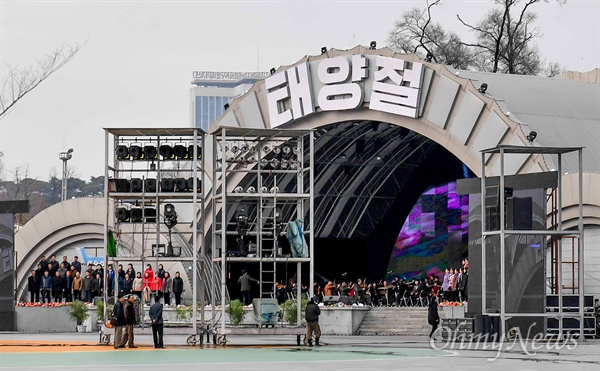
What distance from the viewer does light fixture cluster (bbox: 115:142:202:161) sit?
40688mm

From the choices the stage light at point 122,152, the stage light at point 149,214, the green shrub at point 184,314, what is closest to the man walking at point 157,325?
the stage light at point 149,214

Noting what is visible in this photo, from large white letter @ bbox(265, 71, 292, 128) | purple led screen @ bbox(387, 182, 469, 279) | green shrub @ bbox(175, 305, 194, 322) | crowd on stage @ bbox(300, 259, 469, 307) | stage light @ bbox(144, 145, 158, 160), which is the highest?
large white letter @ bbox(265, 71, 292, 128)

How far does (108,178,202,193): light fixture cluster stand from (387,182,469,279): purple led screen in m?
30.1

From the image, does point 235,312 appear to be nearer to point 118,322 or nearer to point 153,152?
point 118,322

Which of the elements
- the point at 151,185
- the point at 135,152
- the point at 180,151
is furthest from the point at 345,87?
the point at 151,185

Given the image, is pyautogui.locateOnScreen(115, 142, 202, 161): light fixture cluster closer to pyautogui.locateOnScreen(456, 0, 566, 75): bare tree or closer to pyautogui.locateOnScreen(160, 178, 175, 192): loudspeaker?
pyautogui.locateOnScreen(160, 178, 175, 192): loudspeaker

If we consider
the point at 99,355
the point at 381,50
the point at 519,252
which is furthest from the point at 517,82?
the point at 99,355

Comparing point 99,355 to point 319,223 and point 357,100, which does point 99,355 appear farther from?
point 319,223

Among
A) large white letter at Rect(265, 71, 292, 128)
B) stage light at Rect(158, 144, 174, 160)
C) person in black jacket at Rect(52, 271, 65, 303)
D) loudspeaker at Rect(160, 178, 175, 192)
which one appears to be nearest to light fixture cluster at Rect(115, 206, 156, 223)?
loudspeaker at Rect(160, 178, 175, 192)

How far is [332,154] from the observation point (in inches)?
2650

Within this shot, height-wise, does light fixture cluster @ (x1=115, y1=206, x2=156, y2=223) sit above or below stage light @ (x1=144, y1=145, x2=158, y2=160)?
below

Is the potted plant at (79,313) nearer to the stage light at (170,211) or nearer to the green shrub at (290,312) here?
the green shrub at (290,312)

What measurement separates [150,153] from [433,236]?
108 ft

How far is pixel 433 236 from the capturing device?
7162 centimetres
